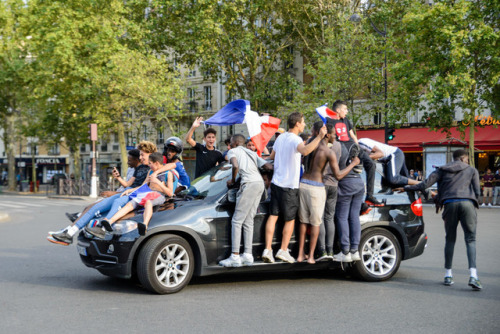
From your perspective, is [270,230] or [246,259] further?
[270,230]

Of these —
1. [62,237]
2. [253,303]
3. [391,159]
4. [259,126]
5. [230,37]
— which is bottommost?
[253,303]

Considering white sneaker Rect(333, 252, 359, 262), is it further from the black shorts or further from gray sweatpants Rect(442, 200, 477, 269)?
gray sweatpants Rect(442, 200, 477, 269)

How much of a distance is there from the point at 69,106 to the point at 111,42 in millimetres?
6383

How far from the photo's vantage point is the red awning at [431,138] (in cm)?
3400

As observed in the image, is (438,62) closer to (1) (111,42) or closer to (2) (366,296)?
(1) (111,42)

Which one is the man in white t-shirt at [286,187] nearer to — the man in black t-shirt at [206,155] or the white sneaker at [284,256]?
the white sneaker at [284,256]

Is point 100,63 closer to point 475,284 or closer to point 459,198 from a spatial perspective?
point 459,198

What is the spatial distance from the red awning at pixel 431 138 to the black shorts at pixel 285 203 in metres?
23.5

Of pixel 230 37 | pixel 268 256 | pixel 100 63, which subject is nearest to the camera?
pixel 268 256

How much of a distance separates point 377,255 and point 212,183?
2.28m

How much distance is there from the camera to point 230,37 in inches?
1527

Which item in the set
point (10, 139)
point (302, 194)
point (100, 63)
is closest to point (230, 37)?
point (100, 63)

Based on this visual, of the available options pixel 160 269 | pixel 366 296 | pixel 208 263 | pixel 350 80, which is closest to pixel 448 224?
pixel 366 296

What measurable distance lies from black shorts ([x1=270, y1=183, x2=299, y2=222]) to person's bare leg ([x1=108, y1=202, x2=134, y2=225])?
1.64 metres
